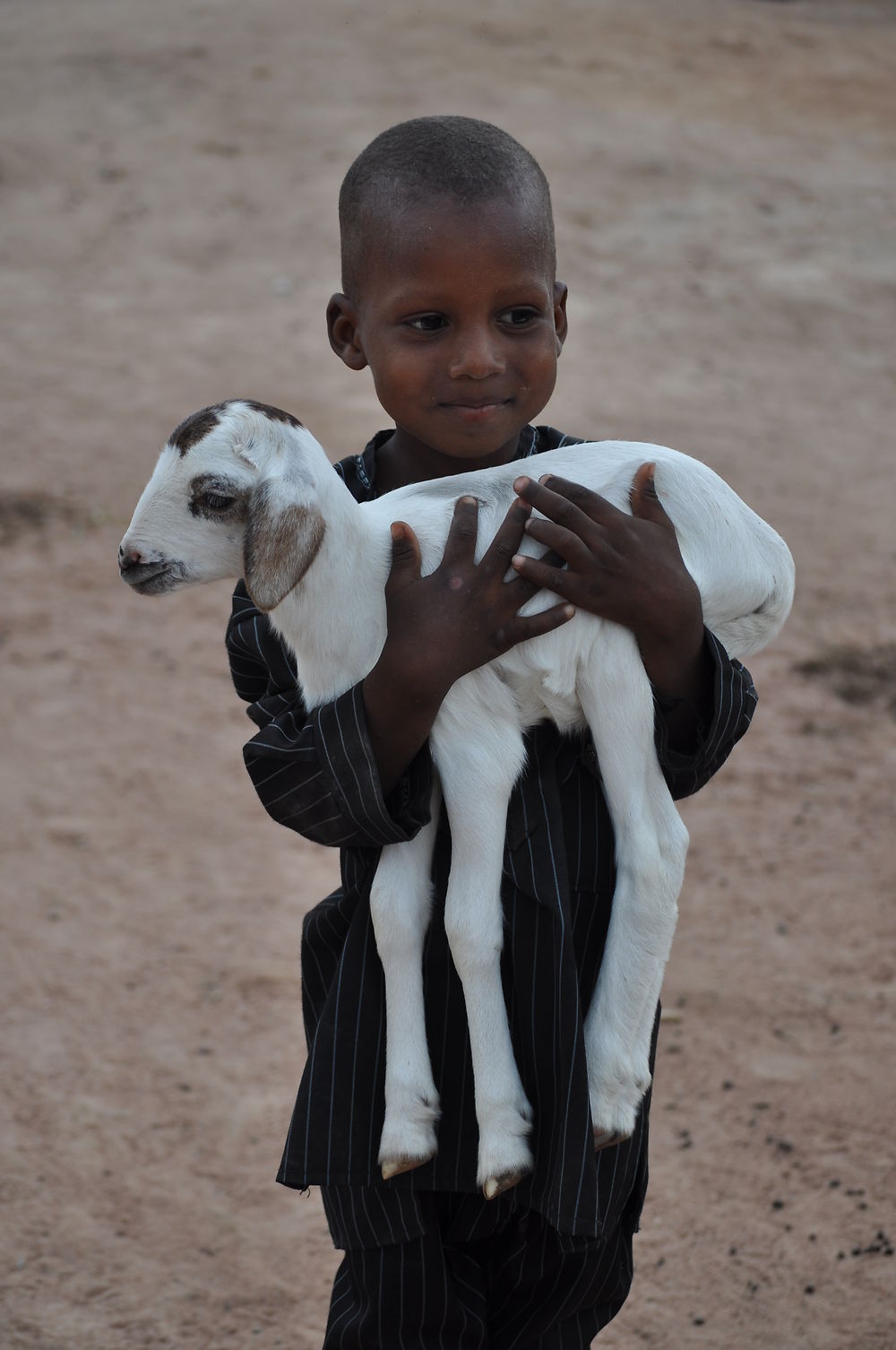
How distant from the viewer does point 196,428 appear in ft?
5.61

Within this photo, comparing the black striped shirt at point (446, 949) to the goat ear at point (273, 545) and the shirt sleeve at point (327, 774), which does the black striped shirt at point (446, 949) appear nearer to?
the shirt sleeve at point (327, 774)

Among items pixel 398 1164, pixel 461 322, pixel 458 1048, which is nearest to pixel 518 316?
pixel 461 322

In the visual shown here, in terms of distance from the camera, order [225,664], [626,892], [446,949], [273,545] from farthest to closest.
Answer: [225,664] → [446,949] → [626,892] → [273,545]

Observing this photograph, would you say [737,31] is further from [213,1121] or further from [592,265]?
[213,1121]

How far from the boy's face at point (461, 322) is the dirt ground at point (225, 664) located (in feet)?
6.82

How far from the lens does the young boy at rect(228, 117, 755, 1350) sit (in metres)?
1.75

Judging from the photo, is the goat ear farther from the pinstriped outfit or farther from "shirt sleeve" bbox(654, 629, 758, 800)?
"shirt sleeve" bbox(654, 629, 758, 800)

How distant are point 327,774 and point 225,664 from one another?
3.78 m

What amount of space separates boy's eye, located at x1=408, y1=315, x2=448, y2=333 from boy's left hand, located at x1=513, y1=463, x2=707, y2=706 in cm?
25

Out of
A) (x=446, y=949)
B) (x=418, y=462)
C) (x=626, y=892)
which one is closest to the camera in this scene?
(x=626, y=892)

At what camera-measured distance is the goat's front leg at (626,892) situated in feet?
5.78

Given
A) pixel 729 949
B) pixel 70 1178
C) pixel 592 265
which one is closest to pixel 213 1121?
pixel 70 1178

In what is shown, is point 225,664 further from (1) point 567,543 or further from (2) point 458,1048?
(1) point 567,543

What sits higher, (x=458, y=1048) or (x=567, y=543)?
(x=567, y=543)
